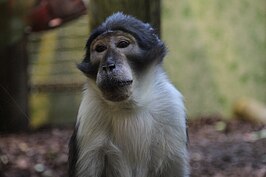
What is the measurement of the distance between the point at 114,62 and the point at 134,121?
0.43m

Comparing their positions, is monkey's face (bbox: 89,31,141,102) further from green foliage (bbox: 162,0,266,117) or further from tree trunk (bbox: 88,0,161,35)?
green foliage (bbox: 162,0,266,117)

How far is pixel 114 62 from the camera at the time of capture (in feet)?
10.7

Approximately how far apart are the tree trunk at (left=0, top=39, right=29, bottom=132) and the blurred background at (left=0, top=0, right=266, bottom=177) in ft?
0.04

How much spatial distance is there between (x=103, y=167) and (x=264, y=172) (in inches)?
55.2

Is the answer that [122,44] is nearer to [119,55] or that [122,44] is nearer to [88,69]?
[119,55]

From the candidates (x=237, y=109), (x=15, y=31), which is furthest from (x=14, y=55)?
(x=237, y=109)

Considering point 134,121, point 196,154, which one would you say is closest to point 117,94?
point 134,121

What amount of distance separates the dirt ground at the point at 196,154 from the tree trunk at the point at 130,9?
1.12 meters

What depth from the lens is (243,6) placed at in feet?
24.8

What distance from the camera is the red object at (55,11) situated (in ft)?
16.4

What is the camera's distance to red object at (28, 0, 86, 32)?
500 cm

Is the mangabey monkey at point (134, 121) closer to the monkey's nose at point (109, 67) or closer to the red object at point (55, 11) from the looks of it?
the monkey's nose at point (109, 67)

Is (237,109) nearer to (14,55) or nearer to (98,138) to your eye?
(14,55)

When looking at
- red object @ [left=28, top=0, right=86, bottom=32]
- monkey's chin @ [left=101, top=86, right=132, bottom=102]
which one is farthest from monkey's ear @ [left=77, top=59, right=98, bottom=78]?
red object @ [left=28, top=0, right=86, bottom=32]
